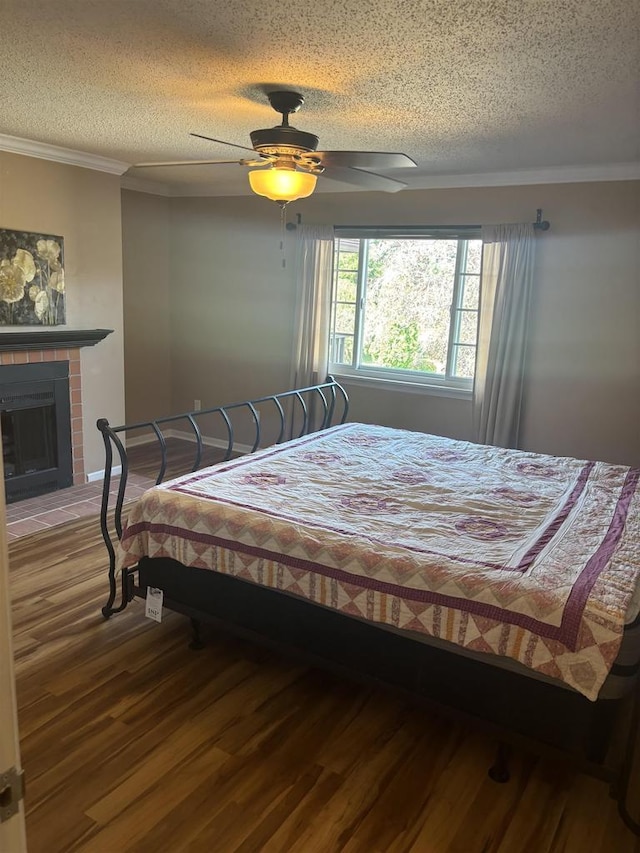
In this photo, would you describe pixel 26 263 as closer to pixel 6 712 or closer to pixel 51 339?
pixel 51 339

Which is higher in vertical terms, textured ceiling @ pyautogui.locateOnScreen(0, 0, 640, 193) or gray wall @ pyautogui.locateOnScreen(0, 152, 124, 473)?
textured ceiling @ pyautogui.locateOnScreen(0, 0, 640, 193)

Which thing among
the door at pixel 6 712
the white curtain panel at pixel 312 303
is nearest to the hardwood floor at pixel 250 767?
the door at pixel 6 712

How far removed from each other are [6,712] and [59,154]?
4.38 meters

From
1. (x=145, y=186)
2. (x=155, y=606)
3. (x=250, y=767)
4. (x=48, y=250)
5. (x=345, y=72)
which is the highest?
(x=145, y=186)

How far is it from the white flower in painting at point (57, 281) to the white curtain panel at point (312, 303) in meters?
1.89

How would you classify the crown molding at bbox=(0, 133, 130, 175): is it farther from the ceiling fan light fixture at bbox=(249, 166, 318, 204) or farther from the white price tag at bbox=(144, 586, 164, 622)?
the white price tag at bbox=(144, 586, 164, 622)

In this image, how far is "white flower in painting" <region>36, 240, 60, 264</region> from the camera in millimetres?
4383

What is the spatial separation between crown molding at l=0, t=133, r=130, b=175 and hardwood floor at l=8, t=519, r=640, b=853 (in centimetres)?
307

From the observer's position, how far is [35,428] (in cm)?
459

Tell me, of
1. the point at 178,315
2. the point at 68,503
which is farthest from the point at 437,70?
the point at 178,315

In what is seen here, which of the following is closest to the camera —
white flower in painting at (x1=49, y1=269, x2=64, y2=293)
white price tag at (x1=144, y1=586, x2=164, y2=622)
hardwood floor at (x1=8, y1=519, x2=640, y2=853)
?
hardwood floor at (x1=8, y1=519, x2=640, y2=853)

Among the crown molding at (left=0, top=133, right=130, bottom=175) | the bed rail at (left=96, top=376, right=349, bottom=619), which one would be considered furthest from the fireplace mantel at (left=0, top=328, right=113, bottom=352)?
the crown molding at (left=0, top=133, right=130, bottom=175)

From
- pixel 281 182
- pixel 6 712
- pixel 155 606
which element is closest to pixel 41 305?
pixel 281 182

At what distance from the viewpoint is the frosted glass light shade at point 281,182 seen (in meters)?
2.64
